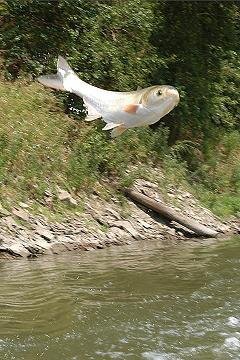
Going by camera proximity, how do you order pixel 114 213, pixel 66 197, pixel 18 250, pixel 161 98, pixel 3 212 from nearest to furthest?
pixel 161 98 < pixel 18 250 < pixel 3 212 < pixel 66 197 < pixel 114 213

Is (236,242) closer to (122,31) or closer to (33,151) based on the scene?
(33,151)

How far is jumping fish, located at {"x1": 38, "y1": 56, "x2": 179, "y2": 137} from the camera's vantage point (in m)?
3.32

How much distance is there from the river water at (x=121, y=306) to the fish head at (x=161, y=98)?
7.14 feet

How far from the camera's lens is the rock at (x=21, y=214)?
859 cm

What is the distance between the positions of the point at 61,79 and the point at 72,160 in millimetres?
6551

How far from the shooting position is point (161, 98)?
10.9ft

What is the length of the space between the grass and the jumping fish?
513 cm

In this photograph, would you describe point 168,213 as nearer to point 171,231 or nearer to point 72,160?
point 171,231

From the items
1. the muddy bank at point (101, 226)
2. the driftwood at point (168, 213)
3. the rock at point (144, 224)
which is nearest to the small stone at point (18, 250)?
the muddy bank at point (101, 226)

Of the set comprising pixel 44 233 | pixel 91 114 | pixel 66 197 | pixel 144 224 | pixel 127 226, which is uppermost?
pixel 91 114

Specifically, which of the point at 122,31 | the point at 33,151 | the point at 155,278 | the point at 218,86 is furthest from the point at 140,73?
the point at 155,278

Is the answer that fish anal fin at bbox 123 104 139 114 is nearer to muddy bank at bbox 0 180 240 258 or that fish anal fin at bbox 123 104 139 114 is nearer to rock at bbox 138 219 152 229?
muddy bank at bbox 0 180 240 258

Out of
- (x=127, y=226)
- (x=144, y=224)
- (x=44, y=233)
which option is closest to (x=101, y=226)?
(x=127, y=226)

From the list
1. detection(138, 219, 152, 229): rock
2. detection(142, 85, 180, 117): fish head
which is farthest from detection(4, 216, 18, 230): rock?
detection(142, 85, 180, 117): fish head
